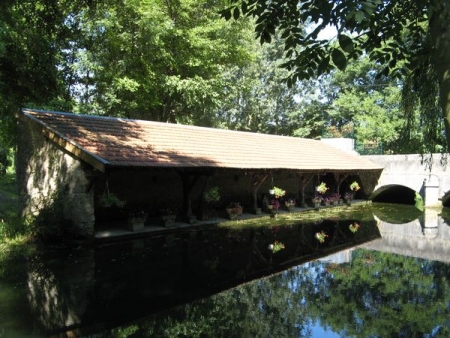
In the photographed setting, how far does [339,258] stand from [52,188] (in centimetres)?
722

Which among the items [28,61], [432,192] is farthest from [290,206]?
[28,61]

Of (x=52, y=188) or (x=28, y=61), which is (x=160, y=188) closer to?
(x=52, y=188)

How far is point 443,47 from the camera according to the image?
2.31 m

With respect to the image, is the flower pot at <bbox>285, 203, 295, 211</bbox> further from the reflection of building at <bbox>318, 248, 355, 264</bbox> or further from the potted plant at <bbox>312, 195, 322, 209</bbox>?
the reflection of building at <bbox>318, 248, 355, 264</bbox>

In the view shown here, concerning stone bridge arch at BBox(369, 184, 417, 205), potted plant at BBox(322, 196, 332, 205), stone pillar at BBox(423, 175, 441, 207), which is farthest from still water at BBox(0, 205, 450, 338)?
stone bridge arch at BBox(369, 184, 417, 205)

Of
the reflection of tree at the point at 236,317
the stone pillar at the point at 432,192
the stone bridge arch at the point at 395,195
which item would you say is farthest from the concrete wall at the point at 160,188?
the stone bridge arch at the point at 395,195

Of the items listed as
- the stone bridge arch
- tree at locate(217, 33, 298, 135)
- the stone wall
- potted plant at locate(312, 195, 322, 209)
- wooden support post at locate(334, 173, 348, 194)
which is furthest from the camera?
tree at locate(217, 33, 298, 135)

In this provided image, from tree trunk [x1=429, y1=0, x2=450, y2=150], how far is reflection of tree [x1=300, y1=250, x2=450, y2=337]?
11.9 ft

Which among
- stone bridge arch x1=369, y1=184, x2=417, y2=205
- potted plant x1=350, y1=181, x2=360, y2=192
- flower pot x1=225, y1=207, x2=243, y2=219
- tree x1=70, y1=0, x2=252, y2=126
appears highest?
tree x1=70, y1=0, x2=252, y2=126

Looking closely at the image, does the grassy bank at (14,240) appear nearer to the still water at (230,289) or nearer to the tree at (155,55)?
the still water at (230,289)

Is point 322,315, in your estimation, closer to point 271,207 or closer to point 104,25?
point 271,207

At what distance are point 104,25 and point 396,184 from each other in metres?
16.1

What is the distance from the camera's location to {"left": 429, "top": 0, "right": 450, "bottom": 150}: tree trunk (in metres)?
2.29

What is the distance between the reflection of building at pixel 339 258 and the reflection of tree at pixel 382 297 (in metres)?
0.20
